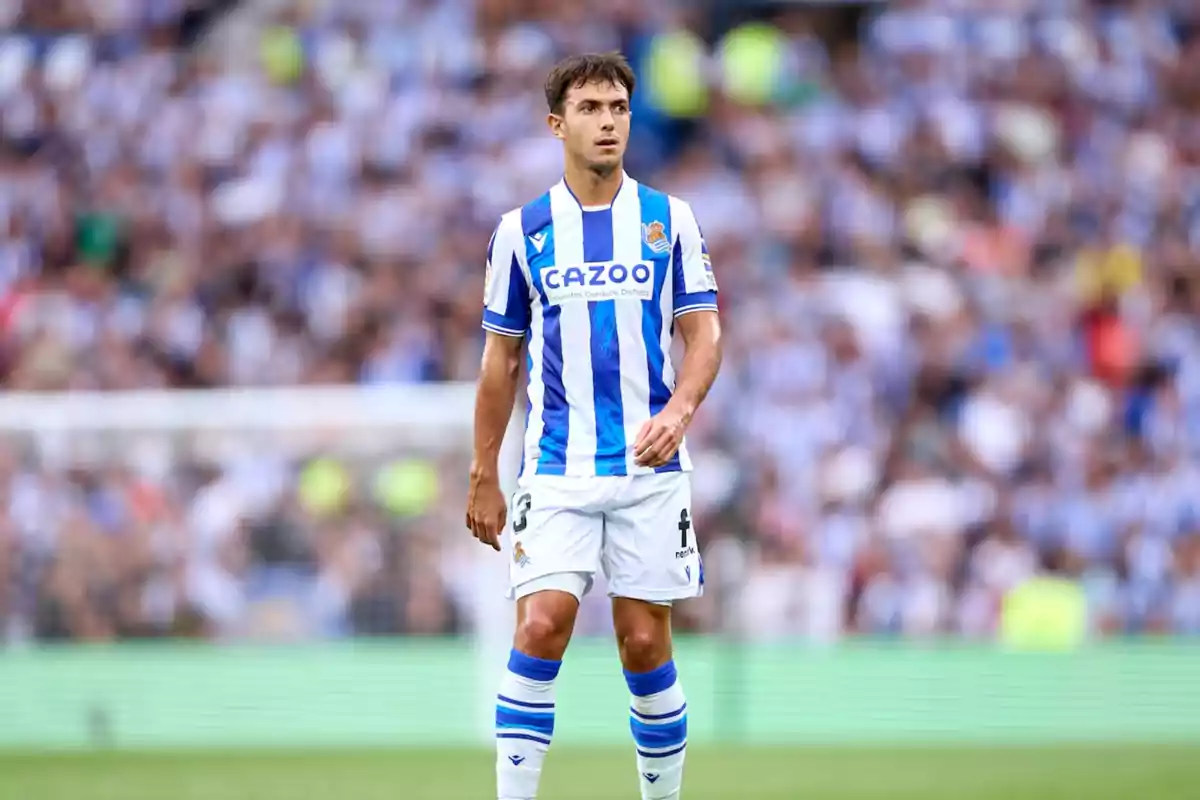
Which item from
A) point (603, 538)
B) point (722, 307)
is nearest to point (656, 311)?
point (603, 538)

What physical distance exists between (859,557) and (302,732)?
13.6 ft

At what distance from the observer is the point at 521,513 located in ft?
22.9

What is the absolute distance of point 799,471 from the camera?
1578cm

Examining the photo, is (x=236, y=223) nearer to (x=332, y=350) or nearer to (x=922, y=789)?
(x=332, y=350)

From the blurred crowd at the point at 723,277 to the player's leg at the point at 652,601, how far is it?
6.67 meters

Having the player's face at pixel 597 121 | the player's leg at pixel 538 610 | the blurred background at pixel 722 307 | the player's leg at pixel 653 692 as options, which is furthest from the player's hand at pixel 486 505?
the blurred background at pixel 722 307

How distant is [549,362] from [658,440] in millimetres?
543

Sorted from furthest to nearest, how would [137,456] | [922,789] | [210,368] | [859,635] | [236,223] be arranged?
[236,223] < [210,368] < [859,635] < [137,456] < [922,789]

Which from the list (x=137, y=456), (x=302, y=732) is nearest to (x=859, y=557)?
(x=302, y=732)

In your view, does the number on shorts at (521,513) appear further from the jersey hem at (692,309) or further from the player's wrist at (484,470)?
the jersey hem at (692,309)

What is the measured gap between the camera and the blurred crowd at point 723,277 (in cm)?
1368

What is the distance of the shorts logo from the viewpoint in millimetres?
6875

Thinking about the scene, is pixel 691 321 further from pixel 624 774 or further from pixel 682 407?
pixel 624 774

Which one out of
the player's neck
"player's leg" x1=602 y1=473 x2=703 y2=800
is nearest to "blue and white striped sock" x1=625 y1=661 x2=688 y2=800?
"player's leg" x1=602 y1=473 x2=703 y2=800
